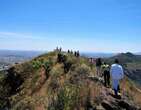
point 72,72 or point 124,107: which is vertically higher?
point 72,72

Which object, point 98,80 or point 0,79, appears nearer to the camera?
point 98,80

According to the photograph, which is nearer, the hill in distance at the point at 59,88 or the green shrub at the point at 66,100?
the green shrub at the point at 66,100

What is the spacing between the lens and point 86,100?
1543 cm

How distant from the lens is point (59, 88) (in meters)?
17.8

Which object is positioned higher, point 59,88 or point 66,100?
point 59,88

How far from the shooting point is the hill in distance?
1517 cm

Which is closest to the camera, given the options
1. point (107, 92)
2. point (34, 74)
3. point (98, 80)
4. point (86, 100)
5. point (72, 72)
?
point (86, 100)

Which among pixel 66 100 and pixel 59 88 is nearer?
pixel 66 100

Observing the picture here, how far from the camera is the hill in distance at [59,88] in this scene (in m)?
15.2

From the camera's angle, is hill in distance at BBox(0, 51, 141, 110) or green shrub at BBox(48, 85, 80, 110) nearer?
green shrub at BBox(48, 85, 80, 110)

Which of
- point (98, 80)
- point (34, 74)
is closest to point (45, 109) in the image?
point (98, 80)

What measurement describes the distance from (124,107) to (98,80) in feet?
12.6

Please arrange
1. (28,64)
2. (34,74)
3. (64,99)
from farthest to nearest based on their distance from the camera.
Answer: (28,64) → (34,74) → (64,99)

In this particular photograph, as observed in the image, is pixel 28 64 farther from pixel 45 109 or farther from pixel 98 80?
pixel 45 109
